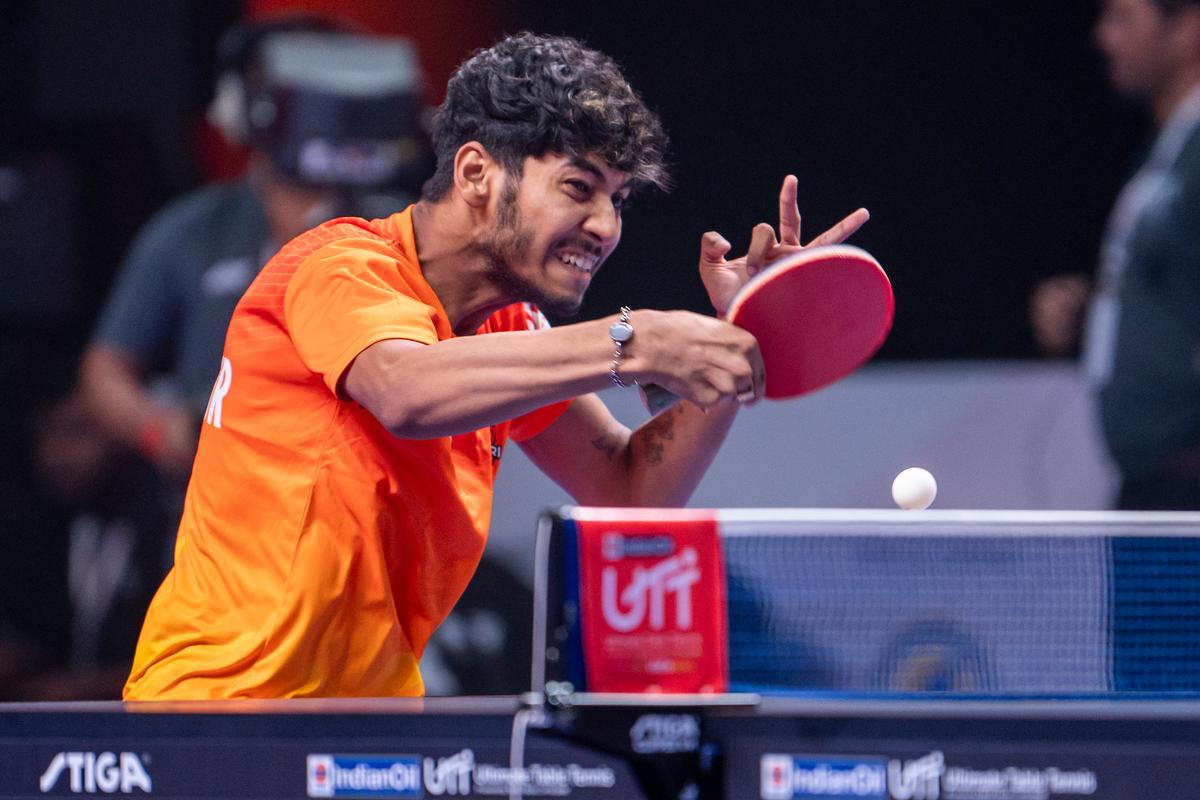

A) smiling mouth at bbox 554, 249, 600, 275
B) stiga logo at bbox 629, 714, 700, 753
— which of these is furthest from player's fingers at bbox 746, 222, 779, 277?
stiga logo at bbox 629, 714, 700, 753

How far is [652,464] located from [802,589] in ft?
7.99

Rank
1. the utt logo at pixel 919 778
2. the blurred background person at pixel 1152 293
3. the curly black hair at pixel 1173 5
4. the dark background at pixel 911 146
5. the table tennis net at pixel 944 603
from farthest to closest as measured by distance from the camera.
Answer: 1. the dark background at pixel 911 146
2. the curly black hair at pixel 1173 5
3. the blurred background person at pixel 1152 293
4. the table tennis net at pixel 944 603
5. the utt logo at pixel 919 778

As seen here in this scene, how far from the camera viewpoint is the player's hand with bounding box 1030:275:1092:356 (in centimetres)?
554

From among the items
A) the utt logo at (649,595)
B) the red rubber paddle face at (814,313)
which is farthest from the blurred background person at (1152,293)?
the utt logo at (649,595)

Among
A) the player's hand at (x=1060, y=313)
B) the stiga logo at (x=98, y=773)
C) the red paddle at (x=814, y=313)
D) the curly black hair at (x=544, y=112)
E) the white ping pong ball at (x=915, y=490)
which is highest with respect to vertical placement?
the player's hand at (x=1060, y=313)

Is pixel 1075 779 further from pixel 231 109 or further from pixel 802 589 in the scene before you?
pixel 231 109

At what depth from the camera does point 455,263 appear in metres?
2.59

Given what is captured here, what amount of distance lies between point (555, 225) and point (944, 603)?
3169 mm

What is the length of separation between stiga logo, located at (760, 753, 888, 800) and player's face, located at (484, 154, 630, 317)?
998 mm

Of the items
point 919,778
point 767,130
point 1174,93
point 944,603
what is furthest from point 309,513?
point 1174,93

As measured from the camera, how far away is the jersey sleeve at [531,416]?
2.87 metres

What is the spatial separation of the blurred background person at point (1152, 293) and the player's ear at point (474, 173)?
3232 millimetres

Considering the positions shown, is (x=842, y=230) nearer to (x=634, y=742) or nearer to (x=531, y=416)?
(x=531, y=416)

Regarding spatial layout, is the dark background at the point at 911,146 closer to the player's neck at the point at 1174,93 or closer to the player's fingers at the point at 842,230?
the player's neck at the point at 1174,93
